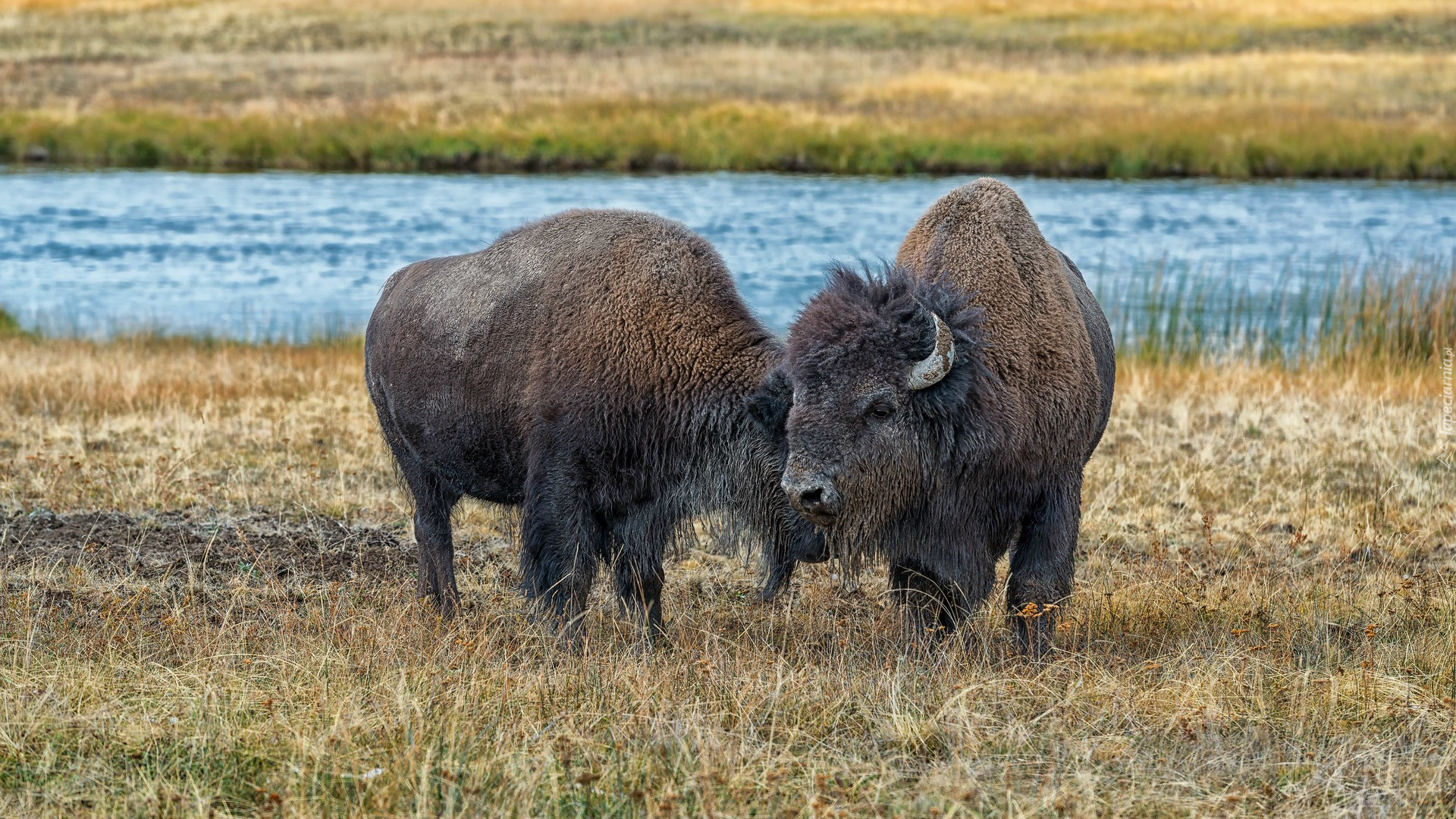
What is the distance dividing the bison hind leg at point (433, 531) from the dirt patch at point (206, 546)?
32cm

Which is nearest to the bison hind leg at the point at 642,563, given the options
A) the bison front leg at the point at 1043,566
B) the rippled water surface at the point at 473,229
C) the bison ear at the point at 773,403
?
the bison ear at the point at 773,403

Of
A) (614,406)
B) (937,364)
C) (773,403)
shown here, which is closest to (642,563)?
(614,406)

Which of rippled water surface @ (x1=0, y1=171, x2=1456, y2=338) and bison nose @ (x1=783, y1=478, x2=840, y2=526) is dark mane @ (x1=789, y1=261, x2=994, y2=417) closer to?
bison nose @ (x1=783, y1=478, x2=840, y2=526)

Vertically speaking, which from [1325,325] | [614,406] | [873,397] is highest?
[873,397]

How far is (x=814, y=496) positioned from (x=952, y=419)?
27.0 inches

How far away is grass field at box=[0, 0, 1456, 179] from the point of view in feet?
119

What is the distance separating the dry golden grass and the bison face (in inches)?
26.0

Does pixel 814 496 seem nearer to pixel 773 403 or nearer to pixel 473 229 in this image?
pixel 773 403

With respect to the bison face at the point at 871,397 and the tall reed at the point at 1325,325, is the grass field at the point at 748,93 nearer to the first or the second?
the tall reed at the point at 1325,325

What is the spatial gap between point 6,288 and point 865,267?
19.3 meters

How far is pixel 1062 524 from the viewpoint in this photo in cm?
607

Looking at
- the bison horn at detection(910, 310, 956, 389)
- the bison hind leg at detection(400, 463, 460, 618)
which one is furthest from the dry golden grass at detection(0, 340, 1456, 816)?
the bison horn at detection(910, 310, 956, 389)

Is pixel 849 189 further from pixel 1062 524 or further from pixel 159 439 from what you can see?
pixel 1062 524

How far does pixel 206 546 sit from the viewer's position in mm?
7898
